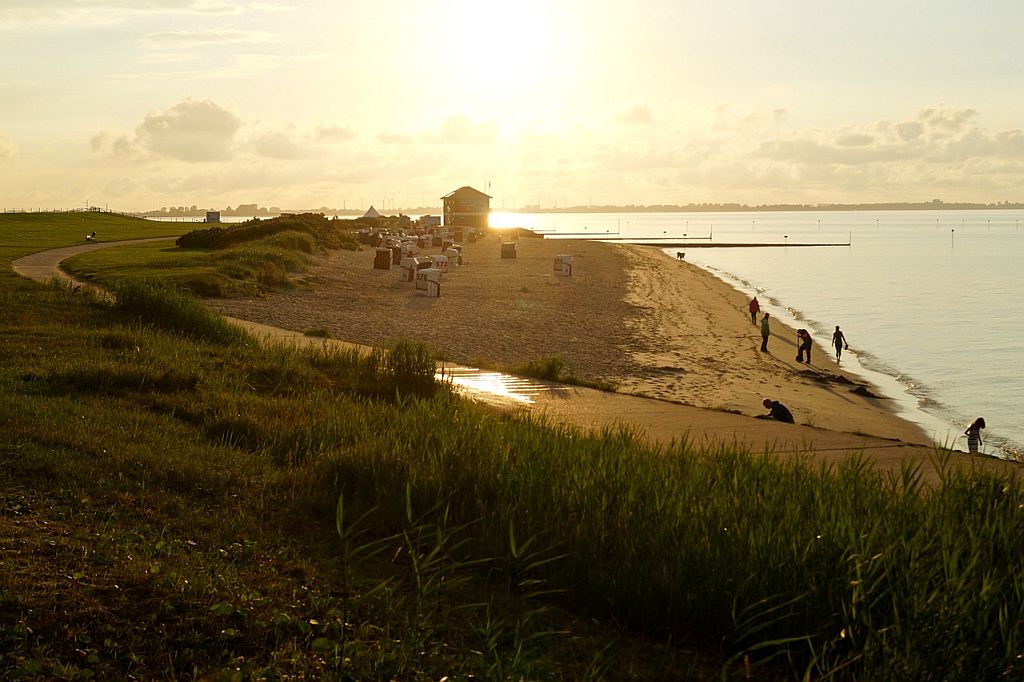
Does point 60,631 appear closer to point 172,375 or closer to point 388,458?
point 388,458

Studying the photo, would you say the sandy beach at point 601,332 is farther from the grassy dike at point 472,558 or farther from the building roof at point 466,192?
the building roof at point 466,192

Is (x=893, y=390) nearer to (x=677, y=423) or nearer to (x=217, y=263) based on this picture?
(x=677, y=423)

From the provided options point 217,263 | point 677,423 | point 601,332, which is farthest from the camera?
point 217,263

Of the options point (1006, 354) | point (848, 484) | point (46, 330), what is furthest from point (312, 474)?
Answer: point (1006, 354)

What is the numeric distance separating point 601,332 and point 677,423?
1468cm

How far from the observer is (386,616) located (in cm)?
462

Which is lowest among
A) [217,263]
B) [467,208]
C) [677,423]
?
[677,423]

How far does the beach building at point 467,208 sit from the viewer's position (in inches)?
4075

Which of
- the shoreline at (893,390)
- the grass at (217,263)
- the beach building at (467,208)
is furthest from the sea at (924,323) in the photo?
the beach building at (467,208)

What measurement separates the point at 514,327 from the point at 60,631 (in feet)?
69.3

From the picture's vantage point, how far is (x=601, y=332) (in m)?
26.3

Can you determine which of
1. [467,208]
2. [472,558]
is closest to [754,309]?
[472,558]

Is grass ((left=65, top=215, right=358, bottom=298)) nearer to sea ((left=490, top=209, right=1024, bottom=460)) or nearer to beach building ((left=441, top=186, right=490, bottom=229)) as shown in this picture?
sea ((left=490, top=209, right=1024, bottom=460))

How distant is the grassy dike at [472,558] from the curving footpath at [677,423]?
2.40m
